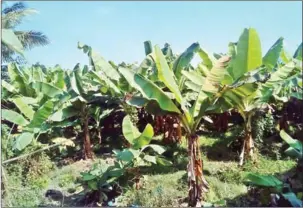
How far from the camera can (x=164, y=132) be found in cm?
263

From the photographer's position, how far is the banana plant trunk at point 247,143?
100 inches

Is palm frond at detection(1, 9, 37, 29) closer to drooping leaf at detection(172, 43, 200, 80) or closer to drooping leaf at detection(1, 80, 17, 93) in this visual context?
drooping leaf at detection(1, 80, 17, 93)

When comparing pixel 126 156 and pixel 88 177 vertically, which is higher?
pixel 126 156

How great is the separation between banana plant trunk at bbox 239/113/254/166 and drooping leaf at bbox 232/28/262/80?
617 mm

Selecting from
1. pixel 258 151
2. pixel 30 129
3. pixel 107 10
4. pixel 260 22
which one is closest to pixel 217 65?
pixel 260 22

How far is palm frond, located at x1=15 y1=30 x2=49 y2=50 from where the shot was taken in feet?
9.35

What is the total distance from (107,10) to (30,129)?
3.40ft

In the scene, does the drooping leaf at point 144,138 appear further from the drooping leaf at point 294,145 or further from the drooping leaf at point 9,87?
the drooping leaf at point 9,87

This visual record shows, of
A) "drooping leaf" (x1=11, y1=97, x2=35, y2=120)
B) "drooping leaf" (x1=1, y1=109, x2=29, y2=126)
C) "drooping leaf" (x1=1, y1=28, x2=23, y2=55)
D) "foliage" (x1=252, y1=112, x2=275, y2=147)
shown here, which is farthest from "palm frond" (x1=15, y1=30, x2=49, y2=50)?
"foliage" (x1=252, y1=112, x2=275, y2=147)

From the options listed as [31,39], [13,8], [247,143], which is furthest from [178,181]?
[13,8]

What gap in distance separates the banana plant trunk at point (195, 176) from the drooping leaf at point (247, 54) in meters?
0.51

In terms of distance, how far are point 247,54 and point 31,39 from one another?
1.80 metres

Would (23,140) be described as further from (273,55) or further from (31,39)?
(273,55)

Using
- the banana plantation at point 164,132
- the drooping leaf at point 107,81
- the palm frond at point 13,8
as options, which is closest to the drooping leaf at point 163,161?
the banana plantation at point 164,132
